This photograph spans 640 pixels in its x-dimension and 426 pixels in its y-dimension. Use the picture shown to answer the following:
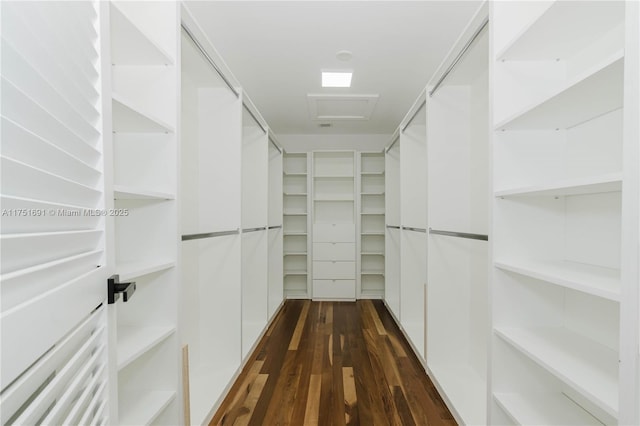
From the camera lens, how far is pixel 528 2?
125cm

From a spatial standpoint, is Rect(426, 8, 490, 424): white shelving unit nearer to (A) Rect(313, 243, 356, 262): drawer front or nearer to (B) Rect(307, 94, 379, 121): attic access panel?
(B) Rect(307, 94, 379, 121): attic access panel

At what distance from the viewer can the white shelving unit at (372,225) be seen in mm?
4488

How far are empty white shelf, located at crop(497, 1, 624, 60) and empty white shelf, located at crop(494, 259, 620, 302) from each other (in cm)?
86

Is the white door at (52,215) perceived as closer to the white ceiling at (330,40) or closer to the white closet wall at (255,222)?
the white ceiling at (330,40)

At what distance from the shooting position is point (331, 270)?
433cm

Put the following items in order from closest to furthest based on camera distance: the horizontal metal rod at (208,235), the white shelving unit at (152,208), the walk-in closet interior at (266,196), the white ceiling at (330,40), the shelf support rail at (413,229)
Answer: the walk-in closet interior at (266,196)
the white shelving unit at (152,208)
the horizontal metal rod at (208,235)
the white ceiling at (330,40)
the shelf support rail at (413,229)

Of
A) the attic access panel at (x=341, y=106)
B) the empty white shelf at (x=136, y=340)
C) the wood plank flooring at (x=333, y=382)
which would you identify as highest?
the attic access panel at (x=341, y=106)

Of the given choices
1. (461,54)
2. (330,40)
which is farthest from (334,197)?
(461,54)

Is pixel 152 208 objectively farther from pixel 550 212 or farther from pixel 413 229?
pixel 413 229

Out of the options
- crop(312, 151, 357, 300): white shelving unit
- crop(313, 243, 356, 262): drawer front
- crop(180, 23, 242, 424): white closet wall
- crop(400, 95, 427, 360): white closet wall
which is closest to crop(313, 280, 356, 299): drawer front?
crop(312, 151, 357, 300): white shelving unit

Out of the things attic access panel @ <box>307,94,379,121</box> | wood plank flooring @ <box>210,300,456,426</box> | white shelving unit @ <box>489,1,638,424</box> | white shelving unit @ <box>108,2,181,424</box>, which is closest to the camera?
white shelving unit @ <box>489,1,638,424</box>

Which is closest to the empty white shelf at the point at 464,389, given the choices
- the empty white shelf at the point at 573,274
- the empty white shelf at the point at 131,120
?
the empty white shelf at the point at 573,274

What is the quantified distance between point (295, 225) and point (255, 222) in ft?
5.22

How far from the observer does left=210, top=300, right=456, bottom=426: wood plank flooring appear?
1742 mm
